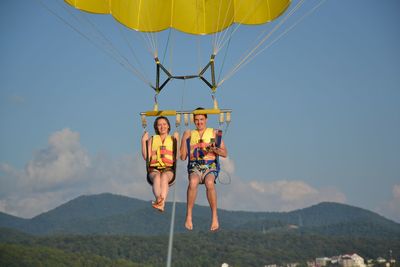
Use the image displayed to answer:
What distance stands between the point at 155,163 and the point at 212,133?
62.9 inches

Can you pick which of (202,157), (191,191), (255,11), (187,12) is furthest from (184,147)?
(255,11)

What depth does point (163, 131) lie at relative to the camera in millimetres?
17938

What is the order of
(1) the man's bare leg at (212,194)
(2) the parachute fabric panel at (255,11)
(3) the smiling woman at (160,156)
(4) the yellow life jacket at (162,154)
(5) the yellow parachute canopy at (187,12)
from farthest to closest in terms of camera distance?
1. (2) the parachute fabric panel at (255,11)
2. (5) the yellow parachute canopy at (187,12)
3. (4) the yellow life jacket at (162,154)
4. (1) the man's bare leg at (212,194)
5. (3) the smiling woman at (160,156)

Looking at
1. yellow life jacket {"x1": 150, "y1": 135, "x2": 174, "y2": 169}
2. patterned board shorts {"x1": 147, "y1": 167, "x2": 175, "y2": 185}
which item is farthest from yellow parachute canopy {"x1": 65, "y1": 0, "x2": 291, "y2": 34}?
patterned board shorts {"x1": 147, "y1": 167, "x2": 175, "y2": 185}

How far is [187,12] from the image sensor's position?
2152cm

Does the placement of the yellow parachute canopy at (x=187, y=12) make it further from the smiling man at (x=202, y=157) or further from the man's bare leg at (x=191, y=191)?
the man's bare leg at (x=191, y=191)

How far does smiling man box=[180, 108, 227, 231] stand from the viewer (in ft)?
57.0

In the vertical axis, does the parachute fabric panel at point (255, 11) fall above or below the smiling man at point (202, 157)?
above

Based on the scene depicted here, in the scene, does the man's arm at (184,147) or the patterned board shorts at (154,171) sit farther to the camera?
A: the man's arm at (184,147)

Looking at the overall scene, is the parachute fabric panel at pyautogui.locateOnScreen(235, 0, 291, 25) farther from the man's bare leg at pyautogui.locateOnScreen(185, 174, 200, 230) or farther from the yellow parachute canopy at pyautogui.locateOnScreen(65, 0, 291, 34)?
the man's bare leg at pyautogui.locateOnScreen(185, 174, 200, 230)

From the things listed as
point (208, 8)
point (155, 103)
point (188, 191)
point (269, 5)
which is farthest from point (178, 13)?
point (188, 191)

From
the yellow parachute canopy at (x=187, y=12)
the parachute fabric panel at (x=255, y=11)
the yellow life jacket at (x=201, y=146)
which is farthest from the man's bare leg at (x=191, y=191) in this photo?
the parachute fabric panel at (x=255, y=11)

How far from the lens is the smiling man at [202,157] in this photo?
17359 millimetres

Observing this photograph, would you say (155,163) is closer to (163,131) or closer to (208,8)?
(163,131)
